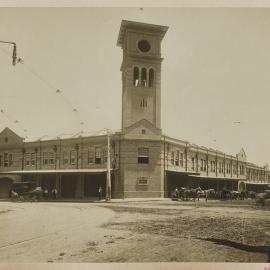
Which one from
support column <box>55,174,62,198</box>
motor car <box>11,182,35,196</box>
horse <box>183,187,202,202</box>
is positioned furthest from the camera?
support column <box>55,174,62,198</box>

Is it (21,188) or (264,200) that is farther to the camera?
(21,188)

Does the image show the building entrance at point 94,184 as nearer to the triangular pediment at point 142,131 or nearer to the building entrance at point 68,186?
the building entrance at point 68,186

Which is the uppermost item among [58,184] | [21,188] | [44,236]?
[58,184]

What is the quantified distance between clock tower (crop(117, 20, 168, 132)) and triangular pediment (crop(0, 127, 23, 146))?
32.0 ft

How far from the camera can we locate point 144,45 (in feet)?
94.4

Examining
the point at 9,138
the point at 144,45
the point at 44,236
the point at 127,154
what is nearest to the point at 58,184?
the point at 127,154

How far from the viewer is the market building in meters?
28.9

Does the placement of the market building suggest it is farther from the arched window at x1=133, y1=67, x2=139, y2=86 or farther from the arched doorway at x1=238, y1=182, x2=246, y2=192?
the arched doorway at x1=238, y1=182, x2=246, y2=192

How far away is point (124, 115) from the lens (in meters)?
29.8

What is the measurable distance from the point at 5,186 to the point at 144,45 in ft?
52.7

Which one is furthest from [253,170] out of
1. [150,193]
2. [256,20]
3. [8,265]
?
[8,265]

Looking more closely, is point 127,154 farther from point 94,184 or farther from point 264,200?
point 264,200

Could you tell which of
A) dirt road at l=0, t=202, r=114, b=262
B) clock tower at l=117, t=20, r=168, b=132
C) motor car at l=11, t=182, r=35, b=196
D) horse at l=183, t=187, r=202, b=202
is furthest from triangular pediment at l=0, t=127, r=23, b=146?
dirt road at l=0, t=202, r=114, b=262

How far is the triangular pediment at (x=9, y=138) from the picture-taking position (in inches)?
1341
